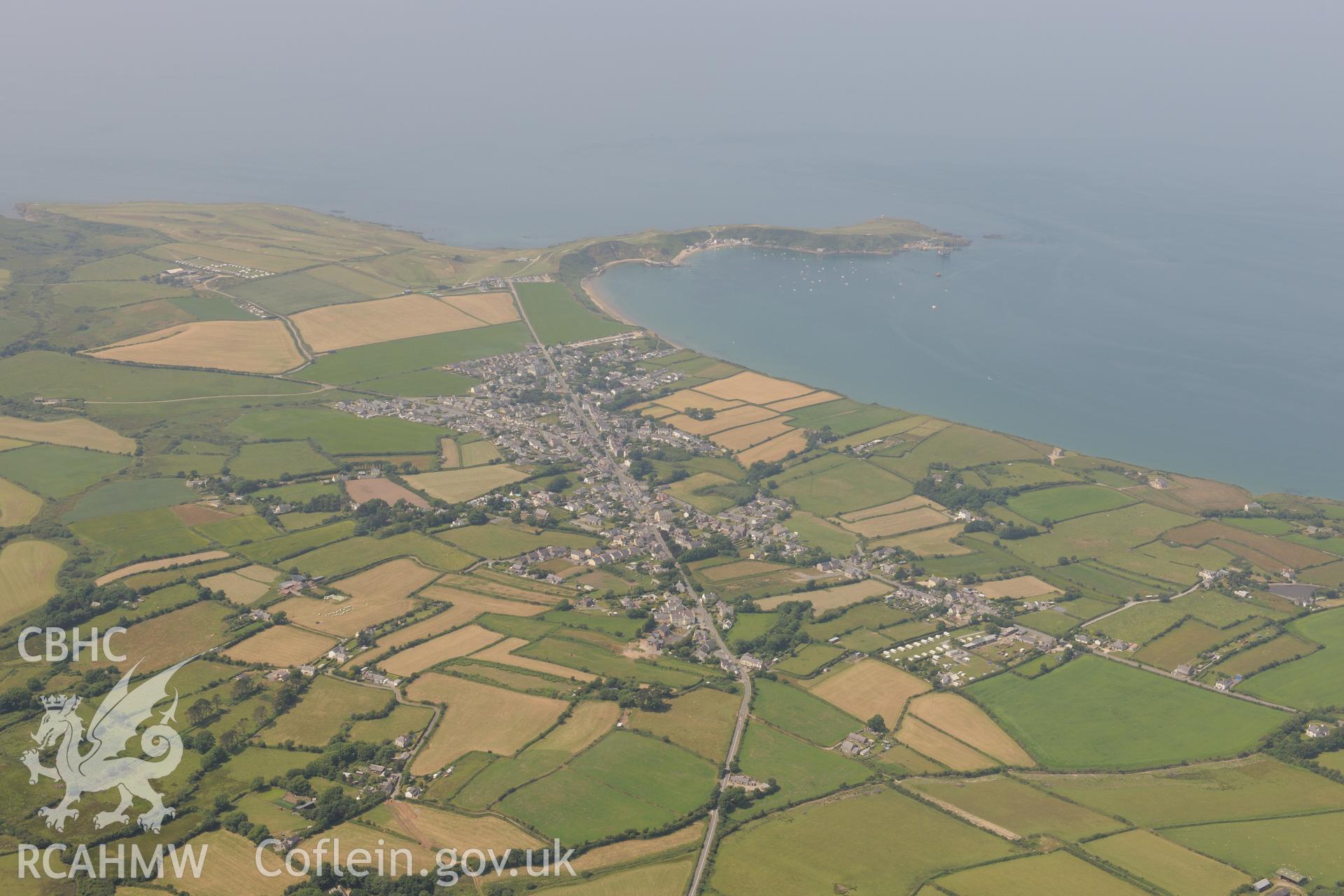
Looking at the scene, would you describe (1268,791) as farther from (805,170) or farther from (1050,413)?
(805,170)

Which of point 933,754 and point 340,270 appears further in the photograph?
point 340,270

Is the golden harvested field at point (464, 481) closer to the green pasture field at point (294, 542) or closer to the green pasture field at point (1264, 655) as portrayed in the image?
the green pasture field at point (294, 542)

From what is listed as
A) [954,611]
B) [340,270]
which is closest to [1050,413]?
[954,611]

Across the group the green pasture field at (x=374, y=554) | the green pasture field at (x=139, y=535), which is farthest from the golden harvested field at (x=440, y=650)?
the green pasture field at (x=139, y=535)

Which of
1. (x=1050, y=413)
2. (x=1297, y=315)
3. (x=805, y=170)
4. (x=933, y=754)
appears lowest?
(x=933, y=754)

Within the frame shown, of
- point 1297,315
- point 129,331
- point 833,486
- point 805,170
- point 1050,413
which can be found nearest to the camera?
point 833,486

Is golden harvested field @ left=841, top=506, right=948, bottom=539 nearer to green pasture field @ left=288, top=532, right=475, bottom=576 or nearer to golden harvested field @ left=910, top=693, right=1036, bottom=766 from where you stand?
golden harvested field @ left=910, top=693, right=1036, bottom=766

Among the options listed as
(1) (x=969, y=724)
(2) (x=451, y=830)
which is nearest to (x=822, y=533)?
(1) (x=969, y=724)

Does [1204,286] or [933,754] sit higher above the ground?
[1204,286]

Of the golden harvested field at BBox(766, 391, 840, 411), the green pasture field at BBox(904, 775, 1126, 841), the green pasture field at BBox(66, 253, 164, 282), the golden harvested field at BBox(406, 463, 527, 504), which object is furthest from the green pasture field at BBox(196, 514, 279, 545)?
the green pasture field at BBox(66, 253, 164, 282)
